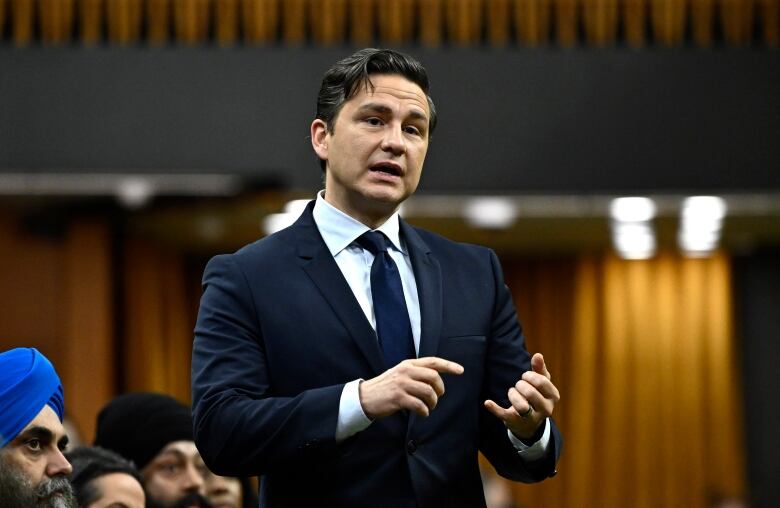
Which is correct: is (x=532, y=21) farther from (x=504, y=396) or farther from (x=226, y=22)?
(x=504, y=396)

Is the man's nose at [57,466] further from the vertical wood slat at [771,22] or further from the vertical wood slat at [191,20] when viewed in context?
the vertical wood slat at [771,22]

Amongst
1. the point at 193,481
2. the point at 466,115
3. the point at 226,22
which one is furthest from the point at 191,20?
the point at 193,481

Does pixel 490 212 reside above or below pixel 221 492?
below

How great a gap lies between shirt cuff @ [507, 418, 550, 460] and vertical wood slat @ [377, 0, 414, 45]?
7278 millimetres

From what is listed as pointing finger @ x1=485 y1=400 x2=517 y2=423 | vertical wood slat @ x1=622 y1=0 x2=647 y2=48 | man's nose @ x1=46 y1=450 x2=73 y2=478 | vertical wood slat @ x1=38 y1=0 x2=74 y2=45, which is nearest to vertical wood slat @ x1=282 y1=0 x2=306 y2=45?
vertical wood slat @ x1=38 y1=0 x2=74 y2=45

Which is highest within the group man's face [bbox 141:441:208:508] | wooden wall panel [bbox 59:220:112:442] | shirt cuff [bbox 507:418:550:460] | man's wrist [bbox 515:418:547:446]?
man's wrist [bbox 515:418:547:446]

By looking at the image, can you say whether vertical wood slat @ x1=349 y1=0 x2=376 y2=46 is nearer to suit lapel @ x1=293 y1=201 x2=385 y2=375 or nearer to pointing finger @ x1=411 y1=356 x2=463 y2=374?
suit lapel @ x1=293 y1=201 x2=385 y2=375

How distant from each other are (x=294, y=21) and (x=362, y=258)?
287 inches

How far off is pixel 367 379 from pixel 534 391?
306 mm

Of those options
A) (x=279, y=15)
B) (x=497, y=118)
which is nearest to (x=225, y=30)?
(x=279, y=15)

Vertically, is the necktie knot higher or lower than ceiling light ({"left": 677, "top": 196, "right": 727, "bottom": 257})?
higher

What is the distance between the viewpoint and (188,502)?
4.59 m

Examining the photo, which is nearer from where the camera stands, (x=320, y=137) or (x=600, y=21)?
(x=320, y=137)

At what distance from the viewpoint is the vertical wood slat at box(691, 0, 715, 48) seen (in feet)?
33.0
